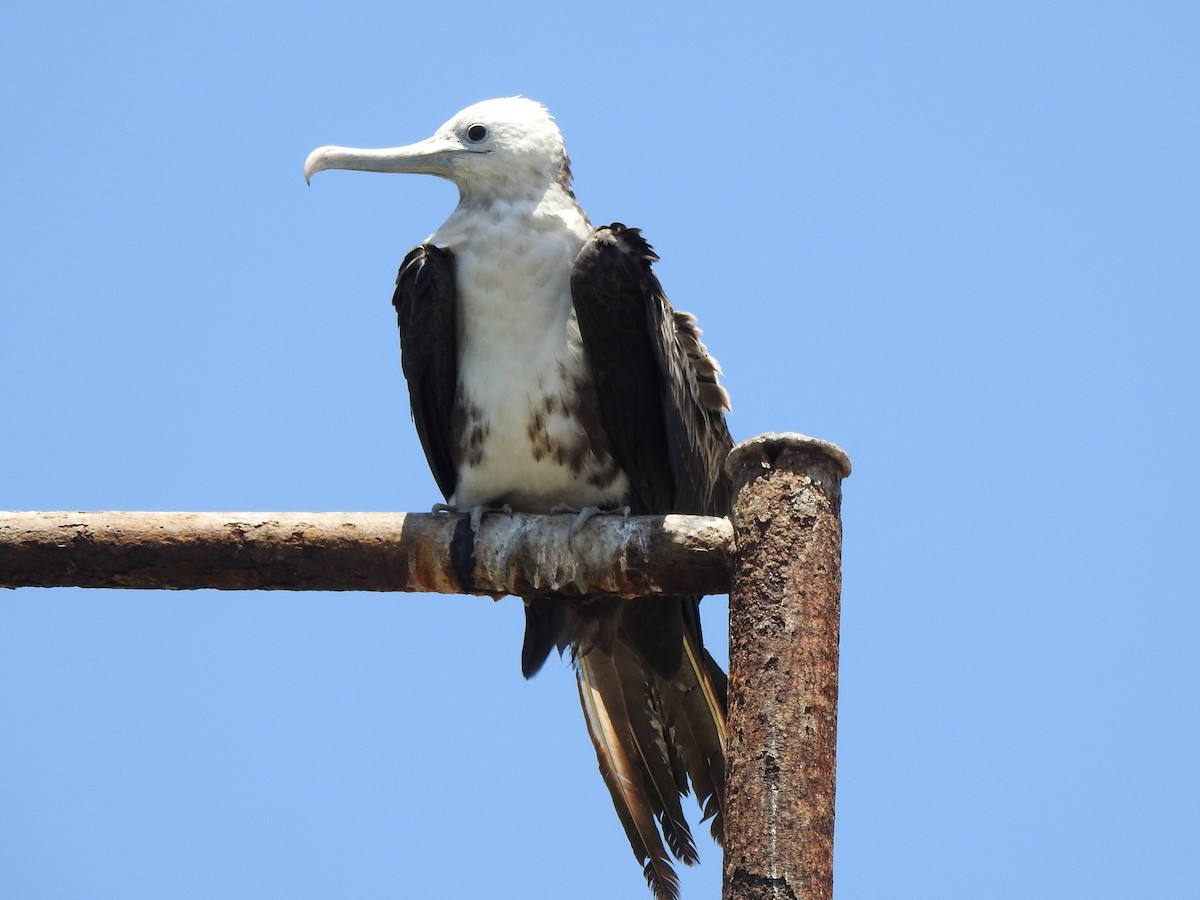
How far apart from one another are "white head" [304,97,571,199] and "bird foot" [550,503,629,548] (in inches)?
49.9

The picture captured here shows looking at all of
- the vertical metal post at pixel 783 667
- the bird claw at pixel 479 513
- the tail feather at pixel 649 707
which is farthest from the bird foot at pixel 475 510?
the vertical metal post at pixel 783 667

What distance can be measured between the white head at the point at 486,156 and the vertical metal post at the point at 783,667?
204cm

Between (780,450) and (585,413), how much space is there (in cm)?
147

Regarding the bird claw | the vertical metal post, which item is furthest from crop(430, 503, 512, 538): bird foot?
the vertical metal post

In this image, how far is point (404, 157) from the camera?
706 centimetres

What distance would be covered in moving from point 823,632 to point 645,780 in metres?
1.55

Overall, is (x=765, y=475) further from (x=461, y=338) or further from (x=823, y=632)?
(x=461, y=338)

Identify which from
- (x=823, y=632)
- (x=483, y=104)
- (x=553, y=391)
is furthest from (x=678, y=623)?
(x=483, y=104)

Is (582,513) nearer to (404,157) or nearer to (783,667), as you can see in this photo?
(783,667)

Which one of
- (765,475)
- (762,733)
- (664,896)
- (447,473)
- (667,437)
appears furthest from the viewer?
(447,473)

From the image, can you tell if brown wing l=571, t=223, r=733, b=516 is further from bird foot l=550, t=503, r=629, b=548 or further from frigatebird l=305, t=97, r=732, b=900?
bird foot l=550, t=503, r=629, b=548

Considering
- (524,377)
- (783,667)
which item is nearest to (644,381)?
(524,377)

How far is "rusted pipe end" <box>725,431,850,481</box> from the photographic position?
5.23m

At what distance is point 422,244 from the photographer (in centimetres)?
684
